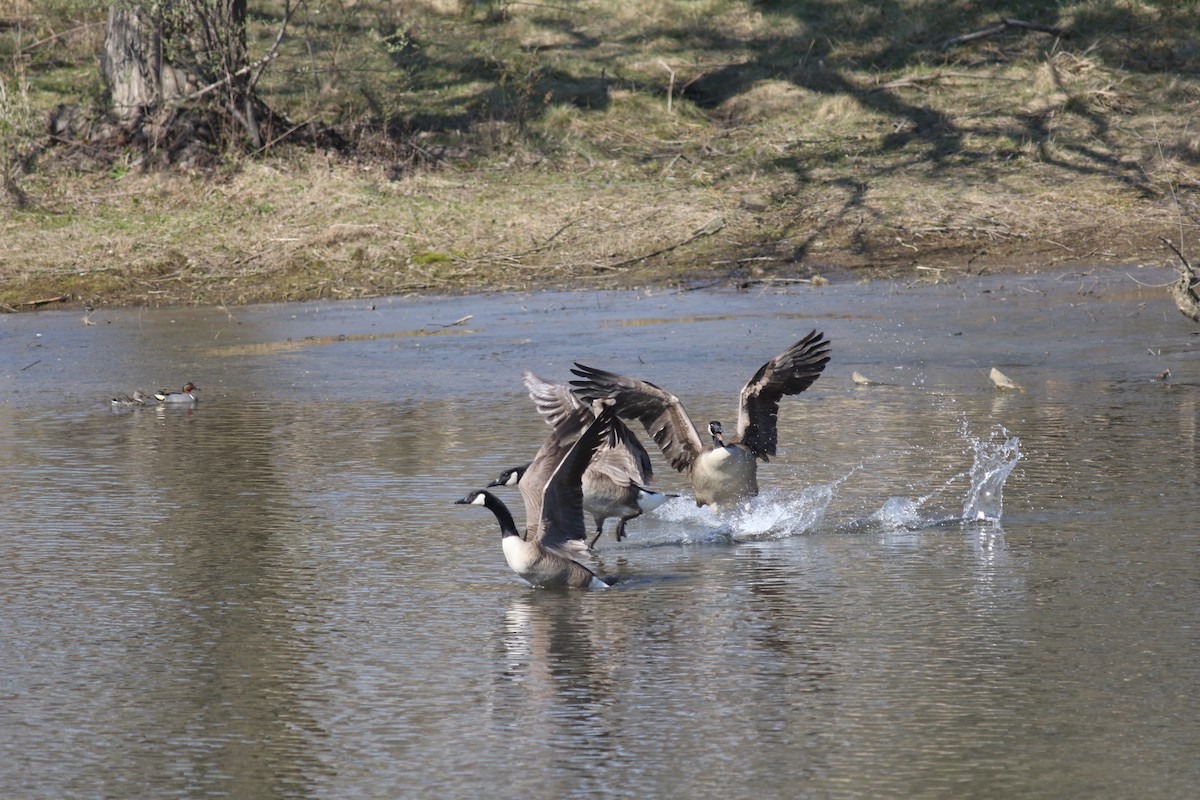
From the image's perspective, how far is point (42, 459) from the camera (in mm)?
10430

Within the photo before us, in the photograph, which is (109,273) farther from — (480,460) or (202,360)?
(480,460)

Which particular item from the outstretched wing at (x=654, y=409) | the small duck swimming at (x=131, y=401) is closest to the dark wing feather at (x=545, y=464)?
the outstretched wing at (x=654, y=409)

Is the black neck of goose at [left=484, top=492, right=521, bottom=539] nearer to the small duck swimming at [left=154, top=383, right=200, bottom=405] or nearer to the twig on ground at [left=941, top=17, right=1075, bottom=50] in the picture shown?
the small duck swimming at [left=154, top=383, right=200, bottom=405]

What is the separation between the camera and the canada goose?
873 centimetres

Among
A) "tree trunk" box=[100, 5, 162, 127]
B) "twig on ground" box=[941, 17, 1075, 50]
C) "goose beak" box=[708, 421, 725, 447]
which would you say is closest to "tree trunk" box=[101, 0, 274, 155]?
"tree trunk" box=[100, 5, 162, 127]

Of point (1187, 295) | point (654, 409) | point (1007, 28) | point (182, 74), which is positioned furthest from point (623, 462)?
point (1007, 28)

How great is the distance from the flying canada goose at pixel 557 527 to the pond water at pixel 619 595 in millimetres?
135

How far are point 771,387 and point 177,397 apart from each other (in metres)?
5.19

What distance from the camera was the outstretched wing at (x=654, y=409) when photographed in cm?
879

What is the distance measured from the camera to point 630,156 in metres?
21.0

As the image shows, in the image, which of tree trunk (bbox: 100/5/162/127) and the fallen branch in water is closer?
the fallen branch in water

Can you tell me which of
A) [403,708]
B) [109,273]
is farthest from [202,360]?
[403,708]

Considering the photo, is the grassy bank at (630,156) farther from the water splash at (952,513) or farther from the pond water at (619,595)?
the water splash at (952,513)

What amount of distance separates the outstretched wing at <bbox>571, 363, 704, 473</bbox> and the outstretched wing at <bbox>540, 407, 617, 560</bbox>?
53.6 inches
